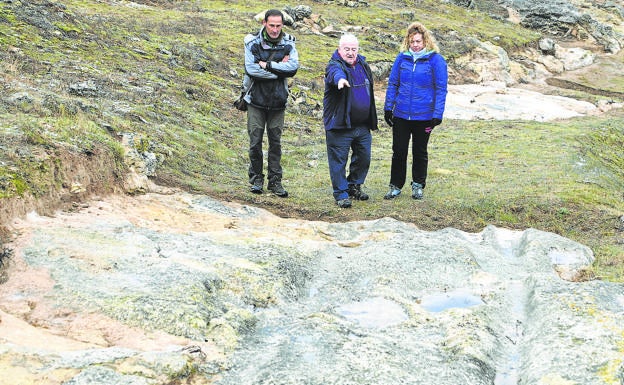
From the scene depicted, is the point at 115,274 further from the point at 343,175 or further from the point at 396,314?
the point at 343,175

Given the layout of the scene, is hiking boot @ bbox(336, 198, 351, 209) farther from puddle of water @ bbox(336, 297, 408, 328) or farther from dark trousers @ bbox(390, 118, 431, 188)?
puddle of water @ bbox(336, 297, 408, 328)

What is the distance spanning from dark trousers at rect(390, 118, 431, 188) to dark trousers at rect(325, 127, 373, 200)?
66 centimetres

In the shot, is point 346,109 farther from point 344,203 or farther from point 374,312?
point 374,312

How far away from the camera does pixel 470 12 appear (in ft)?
190

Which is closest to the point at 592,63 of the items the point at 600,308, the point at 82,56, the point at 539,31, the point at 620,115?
the point at 539,31

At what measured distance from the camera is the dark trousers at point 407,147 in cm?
1173

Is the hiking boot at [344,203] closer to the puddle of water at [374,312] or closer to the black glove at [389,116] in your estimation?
the black glove at [389,116]

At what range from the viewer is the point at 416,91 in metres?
11.4

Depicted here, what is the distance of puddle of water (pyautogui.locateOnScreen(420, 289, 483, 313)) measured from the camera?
613 cm

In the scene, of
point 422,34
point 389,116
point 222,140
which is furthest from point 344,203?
point 222,140

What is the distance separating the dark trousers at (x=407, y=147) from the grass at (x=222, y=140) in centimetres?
49

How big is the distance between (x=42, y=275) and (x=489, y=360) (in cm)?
396

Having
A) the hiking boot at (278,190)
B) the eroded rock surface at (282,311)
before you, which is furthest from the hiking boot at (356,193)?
the eroded rock surface at (282,311)

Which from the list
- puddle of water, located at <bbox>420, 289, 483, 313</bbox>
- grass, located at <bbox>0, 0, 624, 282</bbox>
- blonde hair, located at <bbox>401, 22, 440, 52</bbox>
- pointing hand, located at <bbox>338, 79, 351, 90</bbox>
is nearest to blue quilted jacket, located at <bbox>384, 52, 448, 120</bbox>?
blonde hair, located at <bbox>401, 22, 440, 52</bbox>
